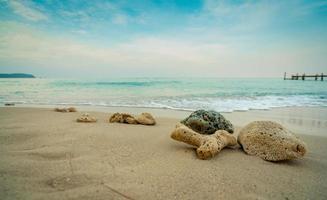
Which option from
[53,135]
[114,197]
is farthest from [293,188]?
[53,135]

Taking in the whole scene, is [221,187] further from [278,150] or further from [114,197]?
[278,150]

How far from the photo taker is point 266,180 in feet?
7.24

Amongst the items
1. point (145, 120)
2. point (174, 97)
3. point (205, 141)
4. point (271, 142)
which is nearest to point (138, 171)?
point (205, 141)

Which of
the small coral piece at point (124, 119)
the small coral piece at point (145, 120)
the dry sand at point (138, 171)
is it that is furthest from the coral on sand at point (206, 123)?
the small coral piece at point (124, 119)

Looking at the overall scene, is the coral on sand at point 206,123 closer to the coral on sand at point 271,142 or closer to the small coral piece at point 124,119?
the coral on sand at point 271,142

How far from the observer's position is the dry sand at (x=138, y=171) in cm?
185

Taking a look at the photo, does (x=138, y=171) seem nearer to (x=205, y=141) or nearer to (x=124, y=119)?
(x=205, y=141)

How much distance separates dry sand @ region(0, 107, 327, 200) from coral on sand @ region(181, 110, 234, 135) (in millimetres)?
618

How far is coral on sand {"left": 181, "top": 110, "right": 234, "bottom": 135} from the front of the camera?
3.94 metres

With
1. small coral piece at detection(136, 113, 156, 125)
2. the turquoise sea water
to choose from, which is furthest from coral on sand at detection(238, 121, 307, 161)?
the turquoise sea water

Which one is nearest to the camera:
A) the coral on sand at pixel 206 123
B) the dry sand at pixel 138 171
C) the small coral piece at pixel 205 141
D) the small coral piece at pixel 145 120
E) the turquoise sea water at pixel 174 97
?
the dry sand at pixel 138 171

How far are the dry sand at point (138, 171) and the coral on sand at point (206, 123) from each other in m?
0.62

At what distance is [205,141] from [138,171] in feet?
3.63

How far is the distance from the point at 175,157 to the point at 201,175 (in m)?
0.61
